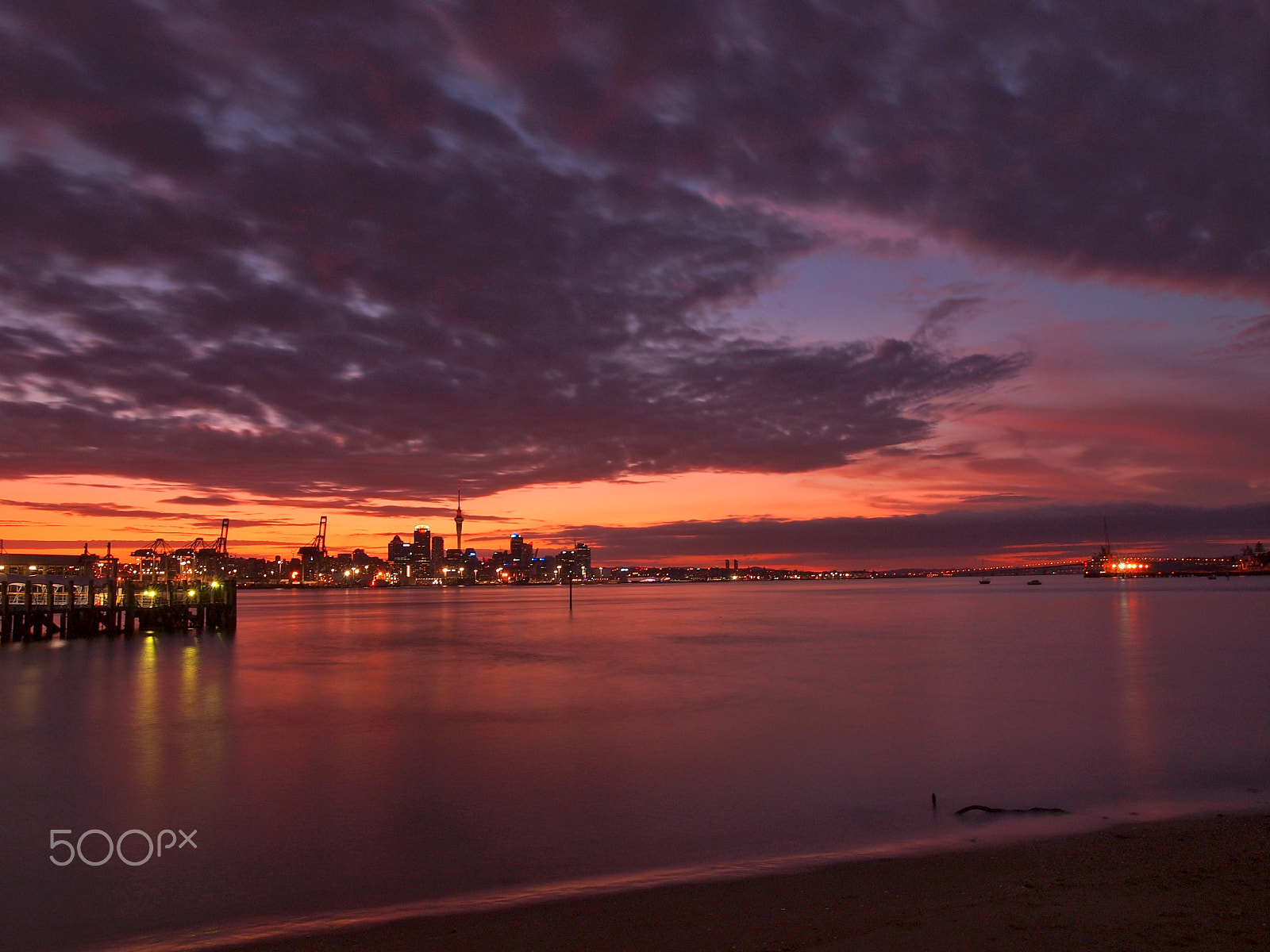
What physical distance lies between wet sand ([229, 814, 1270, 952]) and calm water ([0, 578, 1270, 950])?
1.63 meters

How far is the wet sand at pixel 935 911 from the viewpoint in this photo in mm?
7117

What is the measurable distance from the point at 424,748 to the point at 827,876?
12.3 meters

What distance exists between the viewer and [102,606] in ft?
184

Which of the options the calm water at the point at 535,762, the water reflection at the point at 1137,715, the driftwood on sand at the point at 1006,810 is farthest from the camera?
→ the water reflection at the point at 1137,715

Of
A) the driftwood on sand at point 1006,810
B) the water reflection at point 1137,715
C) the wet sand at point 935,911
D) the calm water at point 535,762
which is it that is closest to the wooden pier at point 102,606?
the calm water at point 535,762

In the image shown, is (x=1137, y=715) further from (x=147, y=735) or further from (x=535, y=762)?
(x=147, y=735)

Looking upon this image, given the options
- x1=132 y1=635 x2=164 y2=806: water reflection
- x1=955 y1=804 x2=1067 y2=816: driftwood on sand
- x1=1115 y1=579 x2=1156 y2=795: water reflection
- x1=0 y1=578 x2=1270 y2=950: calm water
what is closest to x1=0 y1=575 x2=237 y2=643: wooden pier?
x1=0 y1=578 x2=1270 y2=950: calm water

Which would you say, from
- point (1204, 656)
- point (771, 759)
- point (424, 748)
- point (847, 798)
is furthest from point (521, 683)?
point (1204, 656)

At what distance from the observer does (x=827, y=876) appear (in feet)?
32.6

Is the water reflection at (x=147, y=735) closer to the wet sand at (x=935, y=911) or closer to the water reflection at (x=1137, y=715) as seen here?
the wet sand at (x=935, y=911)

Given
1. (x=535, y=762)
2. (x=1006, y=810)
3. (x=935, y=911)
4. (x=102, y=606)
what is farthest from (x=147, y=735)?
(x=102, y=606)

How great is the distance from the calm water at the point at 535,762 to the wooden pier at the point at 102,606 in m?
12.3

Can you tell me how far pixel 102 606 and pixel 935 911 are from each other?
6248 centimetres

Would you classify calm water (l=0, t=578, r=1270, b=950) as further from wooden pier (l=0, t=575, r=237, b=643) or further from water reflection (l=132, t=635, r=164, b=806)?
wooden pier (l=0, t=575, r=237, b=643)
